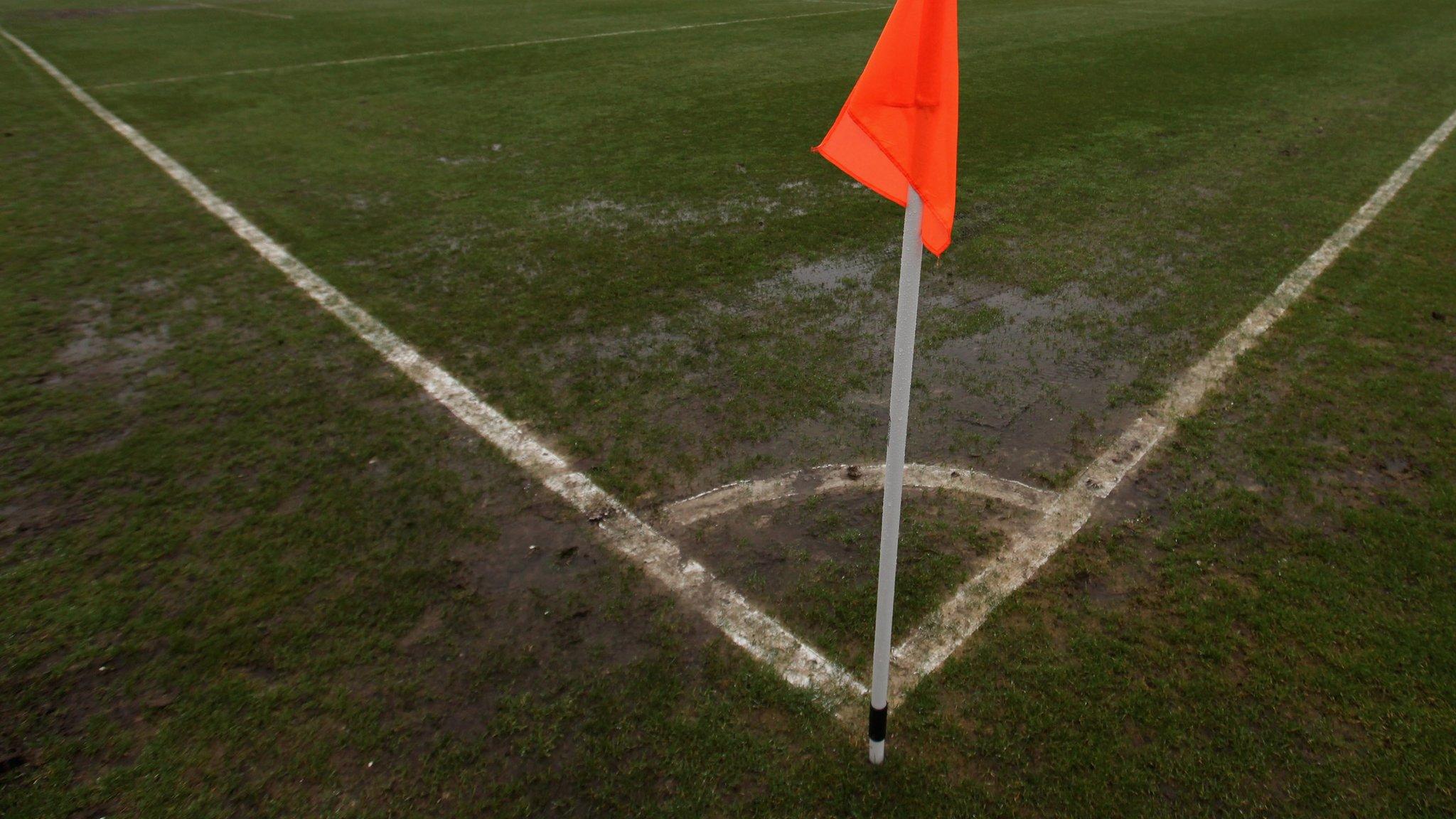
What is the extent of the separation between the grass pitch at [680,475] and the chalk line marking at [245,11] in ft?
33.6

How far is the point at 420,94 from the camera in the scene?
10.0 metres

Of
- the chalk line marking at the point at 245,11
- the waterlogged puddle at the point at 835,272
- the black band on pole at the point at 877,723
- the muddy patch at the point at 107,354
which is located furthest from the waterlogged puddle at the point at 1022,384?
the chalk line marking at the point at 245,11

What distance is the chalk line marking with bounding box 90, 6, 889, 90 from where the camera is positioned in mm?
10875

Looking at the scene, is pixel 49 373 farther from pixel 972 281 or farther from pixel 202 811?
pixel 972 281

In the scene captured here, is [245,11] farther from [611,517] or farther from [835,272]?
[611,517]

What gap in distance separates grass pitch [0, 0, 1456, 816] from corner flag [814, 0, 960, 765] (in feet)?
4.06

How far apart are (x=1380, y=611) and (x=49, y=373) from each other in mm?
5545

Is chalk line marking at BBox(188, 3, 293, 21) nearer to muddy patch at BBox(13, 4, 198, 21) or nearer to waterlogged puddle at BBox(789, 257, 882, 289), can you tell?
muddy patch at BBox(13, 4, 198, 21)

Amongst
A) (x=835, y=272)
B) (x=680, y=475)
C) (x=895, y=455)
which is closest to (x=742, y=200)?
(x=835, y=272)

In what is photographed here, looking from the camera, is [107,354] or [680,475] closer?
[680,475]

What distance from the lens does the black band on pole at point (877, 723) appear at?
85.3 inches

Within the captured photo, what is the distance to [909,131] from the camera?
174 centimetres

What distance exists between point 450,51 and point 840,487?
11838 mm

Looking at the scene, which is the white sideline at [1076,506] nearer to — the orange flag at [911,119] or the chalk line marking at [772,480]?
the chalk line marking at [772,480]
